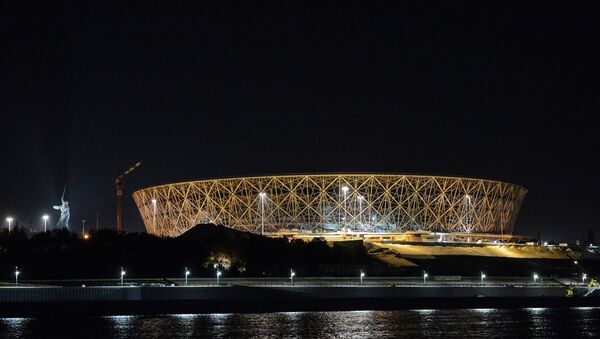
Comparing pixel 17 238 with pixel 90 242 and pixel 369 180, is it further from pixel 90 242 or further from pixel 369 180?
pixel 369 180

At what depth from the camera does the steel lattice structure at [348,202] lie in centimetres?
10369

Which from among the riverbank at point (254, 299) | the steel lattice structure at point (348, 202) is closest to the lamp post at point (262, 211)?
the steel lattice structure at point (348, 202)

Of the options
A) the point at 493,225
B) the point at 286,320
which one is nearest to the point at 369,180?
the point at 493,225

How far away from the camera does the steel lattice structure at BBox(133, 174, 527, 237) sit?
10369 centimetres

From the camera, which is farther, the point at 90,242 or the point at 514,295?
the point at 90,242

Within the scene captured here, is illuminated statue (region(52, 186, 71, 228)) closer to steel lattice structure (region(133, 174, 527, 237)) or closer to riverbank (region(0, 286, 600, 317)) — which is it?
steel lattice structure (region(133, 174, 527, 237))

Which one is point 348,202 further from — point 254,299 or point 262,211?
point 254,299

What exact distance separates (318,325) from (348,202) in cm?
6690

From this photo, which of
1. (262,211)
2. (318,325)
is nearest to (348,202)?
(262,211)

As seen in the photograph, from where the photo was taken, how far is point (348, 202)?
104 meters

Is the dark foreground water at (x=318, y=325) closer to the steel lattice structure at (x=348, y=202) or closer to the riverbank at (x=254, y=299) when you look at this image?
the riverbank at (x=254, y=299)

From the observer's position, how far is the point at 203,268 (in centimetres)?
6281

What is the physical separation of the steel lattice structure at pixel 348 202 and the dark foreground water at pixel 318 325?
5614 cm

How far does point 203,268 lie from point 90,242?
882cm
